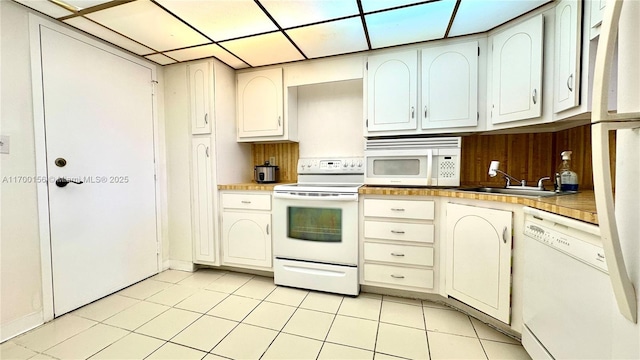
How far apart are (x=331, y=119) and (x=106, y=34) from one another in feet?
6.62

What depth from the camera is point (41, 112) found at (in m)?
1.72

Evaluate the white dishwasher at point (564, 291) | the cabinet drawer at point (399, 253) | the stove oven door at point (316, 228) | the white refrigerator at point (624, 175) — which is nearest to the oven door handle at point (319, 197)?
the stove oven door at point (316, 228)

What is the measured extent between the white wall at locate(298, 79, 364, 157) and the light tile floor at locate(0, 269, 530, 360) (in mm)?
1448

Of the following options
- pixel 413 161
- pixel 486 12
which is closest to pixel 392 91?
pixel 413 161

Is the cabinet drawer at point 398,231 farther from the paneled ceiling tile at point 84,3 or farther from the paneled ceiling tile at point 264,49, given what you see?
the paneled ceiling tile at point 84,3

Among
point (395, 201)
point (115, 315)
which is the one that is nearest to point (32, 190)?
point (115, 315)

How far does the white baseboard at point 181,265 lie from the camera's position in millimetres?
2621

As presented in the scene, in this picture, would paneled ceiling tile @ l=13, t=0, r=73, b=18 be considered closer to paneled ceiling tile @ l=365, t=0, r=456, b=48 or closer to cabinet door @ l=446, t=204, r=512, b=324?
paneled ceiling tile @ l=365, t=0, r=456, b=48

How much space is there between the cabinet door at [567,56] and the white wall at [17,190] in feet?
11.0

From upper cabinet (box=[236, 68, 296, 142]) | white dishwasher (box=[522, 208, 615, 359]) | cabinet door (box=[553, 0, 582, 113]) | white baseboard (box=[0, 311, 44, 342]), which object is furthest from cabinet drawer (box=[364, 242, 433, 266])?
white baseboard (box=[0, 311, 44, 342])

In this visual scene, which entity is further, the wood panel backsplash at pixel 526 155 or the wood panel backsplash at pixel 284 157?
the wood panel backsplash at pixel 284 157

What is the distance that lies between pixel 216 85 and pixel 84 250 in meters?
1.76

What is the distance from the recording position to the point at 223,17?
5.80 feet

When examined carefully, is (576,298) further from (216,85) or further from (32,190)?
(32,190)
